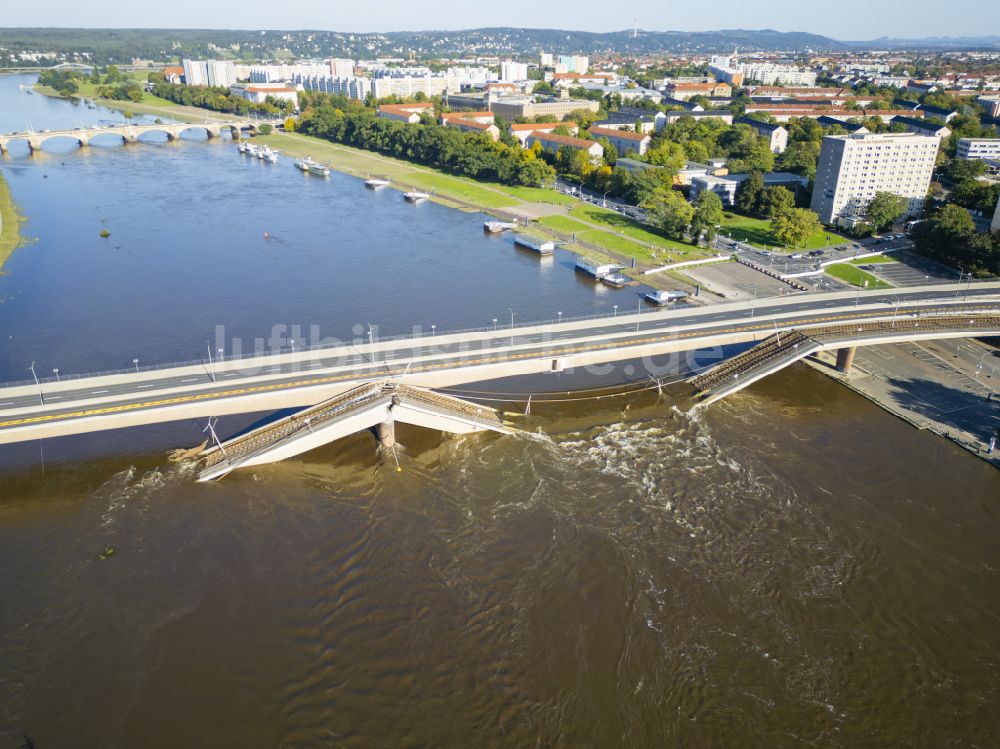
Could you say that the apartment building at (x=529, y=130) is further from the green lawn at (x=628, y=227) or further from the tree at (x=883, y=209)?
the tree at (x=883, y=209)

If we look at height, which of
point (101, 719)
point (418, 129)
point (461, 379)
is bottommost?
point (101, 719)

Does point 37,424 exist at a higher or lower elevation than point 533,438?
higher

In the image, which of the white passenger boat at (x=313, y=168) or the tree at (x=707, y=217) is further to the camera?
the white passenger boat at (x=313, y=168)

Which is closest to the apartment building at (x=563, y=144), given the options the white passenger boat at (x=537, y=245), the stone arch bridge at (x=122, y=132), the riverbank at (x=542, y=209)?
the riverbank at (x=542, y=209)

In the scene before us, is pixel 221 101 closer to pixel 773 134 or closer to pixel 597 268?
pixel 773 134

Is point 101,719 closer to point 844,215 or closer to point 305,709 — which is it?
point 305,709

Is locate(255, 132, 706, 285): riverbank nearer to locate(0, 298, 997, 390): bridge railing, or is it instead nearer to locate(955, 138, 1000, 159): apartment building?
locate(0, 298, 997, 390): bridge railing

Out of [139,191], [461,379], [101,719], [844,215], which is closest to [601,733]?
[101,719]

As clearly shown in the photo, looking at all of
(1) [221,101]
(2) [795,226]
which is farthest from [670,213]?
(1) [221,101]
